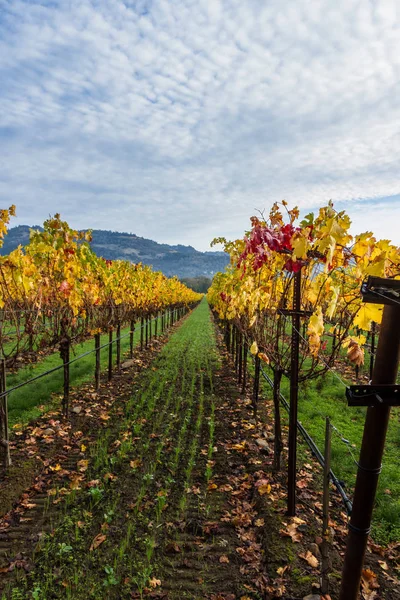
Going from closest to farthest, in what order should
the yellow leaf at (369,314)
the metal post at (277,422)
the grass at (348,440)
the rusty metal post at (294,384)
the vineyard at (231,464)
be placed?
1. the yellow leaf at (369,314)
2. the vineyard at (231,464)
3. the rusty metal post at (294,384)
4. the grass at (348,440)
5. the metal post at (277,422)

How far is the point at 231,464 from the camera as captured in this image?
503 centimetres

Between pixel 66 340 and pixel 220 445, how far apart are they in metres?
3.58

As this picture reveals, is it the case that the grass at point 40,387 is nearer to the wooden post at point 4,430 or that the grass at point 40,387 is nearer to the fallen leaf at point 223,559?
the wooden post at point 4,430

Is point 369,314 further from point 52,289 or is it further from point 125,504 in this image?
point 52,289

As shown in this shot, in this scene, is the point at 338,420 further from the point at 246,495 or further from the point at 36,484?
the point at 36,484

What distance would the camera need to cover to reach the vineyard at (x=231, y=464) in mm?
2455

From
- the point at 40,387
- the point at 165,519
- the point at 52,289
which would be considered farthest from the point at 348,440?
the point at 40,387

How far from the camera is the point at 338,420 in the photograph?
21.9 feet

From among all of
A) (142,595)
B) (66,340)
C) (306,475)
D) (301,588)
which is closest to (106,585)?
(142,595)

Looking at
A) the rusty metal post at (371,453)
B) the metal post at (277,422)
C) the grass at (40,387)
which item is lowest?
the grass at (40,387)

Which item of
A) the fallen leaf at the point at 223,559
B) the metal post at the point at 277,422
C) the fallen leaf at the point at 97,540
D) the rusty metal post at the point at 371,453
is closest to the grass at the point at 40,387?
the fallen leaf at the point at 97,540

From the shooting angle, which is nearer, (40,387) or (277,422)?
(277,422)

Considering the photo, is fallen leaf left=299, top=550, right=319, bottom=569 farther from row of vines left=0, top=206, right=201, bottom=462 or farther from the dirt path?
row of vines left=0, top=206, right=201, bottom=462

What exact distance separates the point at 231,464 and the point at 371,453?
11.9ft
